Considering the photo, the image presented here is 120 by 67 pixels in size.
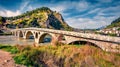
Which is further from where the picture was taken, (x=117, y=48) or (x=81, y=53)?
(x=117, y=48)

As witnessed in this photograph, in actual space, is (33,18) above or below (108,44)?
above

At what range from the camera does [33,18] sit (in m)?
174

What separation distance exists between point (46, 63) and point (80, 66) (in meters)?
3.40

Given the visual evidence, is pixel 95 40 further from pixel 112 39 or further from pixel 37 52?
pixel 37 52

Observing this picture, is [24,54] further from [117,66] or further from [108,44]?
[108,44]

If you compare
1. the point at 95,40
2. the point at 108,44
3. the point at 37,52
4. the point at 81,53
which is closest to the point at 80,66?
the point at 81,53

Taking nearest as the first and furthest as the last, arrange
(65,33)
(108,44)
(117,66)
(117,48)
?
(117,66) → (117,48) → (108,44) → (65,33)

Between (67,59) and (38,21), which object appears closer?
(67,59)

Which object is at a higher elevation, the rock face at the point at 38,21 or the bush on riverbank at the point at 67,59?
→ the rock face at the point at 38,21

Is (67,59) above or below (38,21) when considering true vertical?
below

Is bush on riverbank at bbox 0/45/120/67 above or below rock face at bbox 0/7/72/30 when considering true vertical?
below

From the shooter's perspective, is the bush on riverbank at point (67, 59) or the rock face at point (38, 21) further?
the rock face at point (38, 21)

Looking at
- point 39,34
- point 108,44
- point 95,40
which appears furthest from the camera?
point 39,34

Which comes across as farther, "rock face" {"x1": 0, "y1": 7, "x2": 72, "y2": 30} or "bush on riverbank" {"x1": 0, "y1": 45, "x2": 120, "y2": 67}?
"rock face" {"x1": 0, "y1": 7, "x2": 72, "y2": 30}
